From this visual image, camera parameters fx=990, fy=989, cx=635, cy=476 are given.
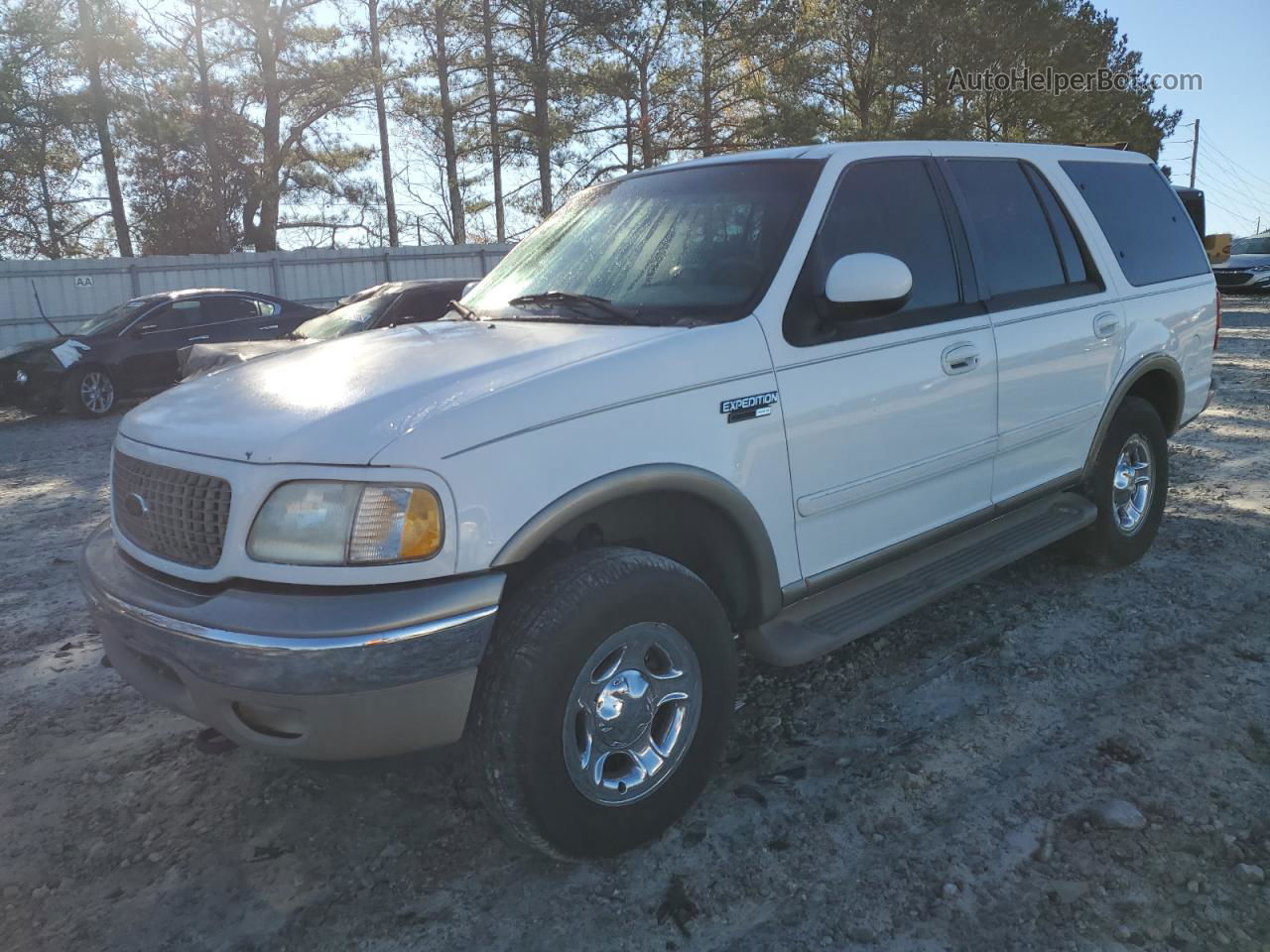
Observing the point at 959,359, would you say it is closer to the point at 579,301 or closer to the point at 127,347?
the point at 579,301

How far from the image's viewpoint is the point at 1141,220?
4781mm

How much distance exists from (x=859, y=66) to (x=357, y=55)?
15.1m

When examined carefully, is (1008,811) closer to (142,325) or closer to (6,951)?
(6,951)

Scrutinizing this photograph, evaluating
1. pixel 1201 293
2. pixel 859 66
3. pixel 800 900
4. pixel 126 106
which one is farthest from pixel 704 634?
pixel 859 66

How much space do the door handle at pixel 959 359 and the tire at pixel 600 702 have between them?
53.7 inches

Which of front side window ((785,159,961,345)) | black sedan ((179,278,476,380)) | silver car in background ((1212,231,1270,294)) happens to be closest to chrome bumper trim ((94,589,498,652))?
front side window ((785,159,961,345))

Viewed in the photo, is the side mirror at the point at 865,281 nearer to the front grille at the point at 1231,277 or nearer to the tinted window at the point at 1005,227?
the tinted window at the point at 1005,227

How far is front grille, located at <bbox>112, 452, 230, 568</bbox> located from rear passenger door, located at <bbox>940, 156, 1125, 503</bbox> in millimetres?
2765

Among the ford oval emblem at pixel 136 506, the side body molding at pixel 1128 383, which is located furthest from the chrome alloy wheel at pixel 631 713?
the side body molding at pixel 1128 383

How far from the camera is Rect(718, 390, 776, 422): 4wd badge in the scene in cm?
283

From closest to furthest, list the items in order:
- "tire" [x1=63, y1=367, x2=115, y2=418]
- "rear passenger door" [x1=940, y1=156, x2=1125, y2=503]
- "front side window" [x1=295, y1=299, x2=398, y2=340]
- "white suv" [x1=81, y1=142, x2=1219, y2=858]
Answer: "white suv" [x1=81, y1=142, x2=1219, y2=858]
"rear passenger door" [x1=940, y1=156, x2=1125, y2=503]
"front side window" [x1=295, y1=299, x2=398, y2=340]
"tire" [x1=63, y1=367, x2=115, y2=418]

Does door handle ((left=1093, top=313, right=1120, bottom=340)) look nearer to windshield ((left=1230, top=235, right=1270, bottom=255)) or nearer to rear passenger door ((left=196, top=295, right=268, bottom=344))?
rear passenger door ((left=196, top=295, right=268, bottom=344))

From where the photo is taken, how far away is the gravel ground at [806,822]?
8.11ft

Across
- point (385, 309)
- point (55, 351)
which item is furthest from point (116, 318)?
point (385, 309)
